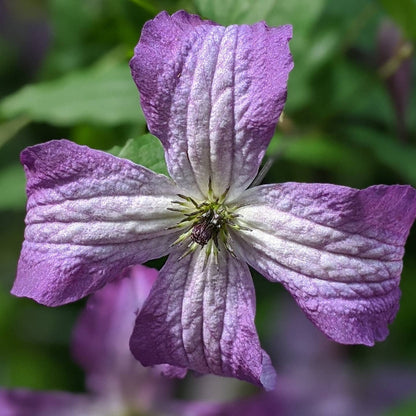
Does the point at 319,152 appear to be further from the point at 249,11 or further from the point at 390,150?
the point at 249,11

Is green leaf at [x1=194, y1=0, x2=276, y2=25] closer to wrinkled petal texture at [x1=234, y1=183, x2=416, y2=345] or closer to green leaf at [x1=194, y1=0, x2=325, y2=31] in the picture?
green leaf at [x1=194, y1=0, x2=325, y2=31]

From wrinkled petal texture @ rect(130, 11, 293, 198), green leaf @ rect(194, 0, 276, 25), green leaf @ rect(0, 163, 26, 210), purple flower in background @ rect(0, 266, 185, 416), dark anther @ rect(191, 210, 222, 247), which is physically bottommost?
purple flower in background @ rect(0, 266, 185, 416)

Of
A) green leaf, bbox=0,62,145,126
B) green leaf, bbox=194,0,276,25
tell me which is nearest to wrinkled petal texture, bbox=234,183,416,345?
green leaf, bbox=194,0,276,25

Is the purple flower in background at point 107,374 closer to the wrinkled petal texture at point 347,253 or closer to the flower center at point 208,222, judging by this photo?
the flower center at point 208,222

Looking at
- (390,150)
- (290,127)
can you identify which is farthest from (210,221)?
(390,150)

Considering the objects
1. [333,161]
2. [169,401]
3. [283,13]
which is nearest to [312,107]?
[333,161]

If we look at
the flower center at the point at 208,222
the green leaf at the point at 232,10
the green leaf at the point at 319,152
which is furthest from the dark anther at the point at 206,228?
the green leaf at the point at 319,152
